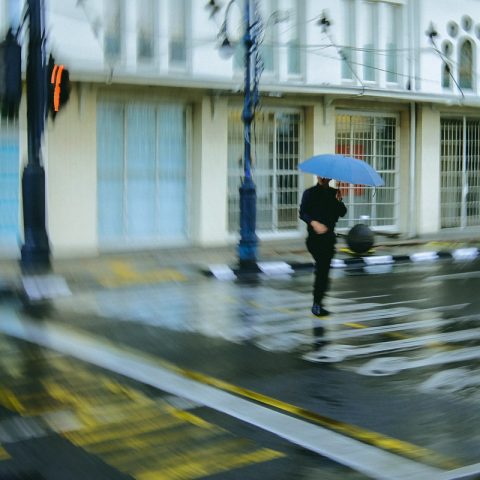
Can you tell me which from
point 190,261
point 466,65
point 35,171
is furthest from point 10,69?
point 466,65

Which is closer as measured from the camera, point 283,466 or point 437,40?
point 283,466

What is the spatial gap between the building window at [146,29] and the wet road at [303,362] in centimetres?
652

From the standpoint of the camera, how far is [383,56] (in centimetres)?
2184

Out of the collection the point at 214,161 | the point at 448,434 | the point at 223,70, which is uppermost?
the point at 223,70

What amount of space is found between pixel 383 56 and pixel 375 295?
11.0 metres

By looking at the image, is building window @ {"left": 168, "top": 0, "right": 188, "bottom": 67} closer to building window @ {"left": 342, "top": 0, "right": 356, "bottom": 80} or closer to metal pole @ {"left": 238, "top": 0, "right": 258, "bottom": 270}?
metal pole @ {"left": 238, "top": 0, "right": 258, "bottom": 270}

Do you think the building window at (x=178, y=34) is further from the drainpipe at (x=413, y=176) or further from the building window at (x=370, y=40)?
the drainpipe at (x=413, y=176)

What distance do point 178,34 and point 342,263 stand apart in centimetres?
641

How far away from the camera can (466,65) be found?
934 inches

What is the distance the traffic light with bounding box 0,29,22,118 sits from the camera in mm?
13703

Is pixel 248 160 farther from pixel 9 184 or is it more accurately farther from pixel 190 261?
pixel 9 184

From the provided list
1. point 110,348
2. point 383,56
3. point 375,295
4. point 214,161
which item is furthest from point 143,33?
point 110,348

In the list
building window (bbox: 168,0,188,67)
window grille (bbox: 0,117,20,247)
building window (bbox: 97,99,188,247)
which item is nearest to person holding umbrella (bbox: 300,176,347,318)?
window grille (bbox: 0,117,20,247)

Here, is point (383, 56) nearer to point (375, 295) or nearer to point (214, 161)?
point (214, 161)
